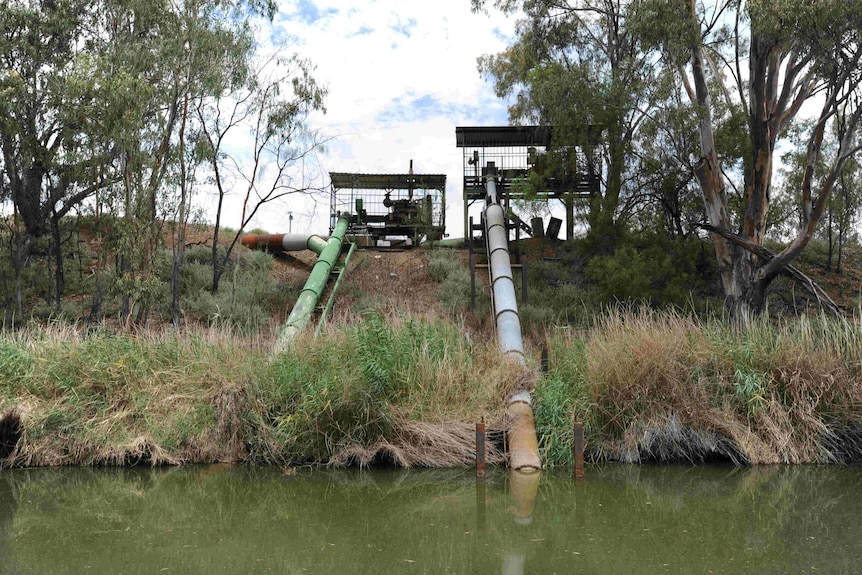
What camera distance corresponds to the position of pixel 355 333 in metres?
10.1

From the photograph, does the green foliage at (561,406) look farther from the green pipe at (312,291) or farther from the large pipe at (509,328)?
the green pipe at (312,291)

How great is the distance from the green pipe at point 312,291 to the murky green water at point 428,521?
2572mm

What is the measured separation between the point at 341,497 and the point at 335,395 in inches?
61.4

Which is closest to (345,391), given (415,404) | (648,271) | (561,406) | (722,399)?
(415,404)

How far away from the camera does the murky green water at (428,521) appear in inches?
231

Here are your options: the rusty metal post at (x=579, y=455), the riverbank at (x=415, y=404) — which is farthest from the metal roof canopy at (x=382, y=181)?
the rusty metal post at (x=579, y=455)

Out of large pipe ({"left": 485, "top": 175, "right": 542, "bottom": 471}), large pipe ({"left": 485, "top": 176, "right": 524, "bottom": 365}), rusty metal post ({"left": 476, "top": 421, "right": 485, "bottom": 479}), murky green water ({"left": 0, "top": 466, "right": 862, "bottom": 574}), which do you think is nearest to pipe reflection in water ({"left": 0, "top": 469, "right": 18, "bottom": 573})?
murky green water ({"left": 0, "top": 466, "right": 862, "bottom": 574})

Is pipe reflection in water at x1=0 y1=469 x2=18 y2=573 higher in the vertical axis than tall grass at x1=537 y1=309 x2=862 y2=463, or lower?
lower

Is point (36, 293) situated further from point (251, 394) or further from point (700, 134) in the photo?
point (700, 134)

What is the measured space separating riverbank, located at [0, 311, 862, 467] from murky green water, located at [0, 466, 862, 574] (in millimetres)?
346

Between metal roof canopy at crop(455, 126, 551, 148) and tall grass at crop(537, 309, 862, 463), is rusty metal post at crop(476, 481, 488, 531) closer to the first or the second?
tall grass at crop(537, 309, 862, 463)

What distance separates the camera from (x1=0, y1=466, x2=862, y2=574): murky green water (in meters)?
5.86

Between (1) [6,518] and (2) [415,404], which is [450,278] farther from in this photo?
(1) [6,518]

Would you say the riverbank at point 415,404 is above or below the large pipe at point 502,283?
below
